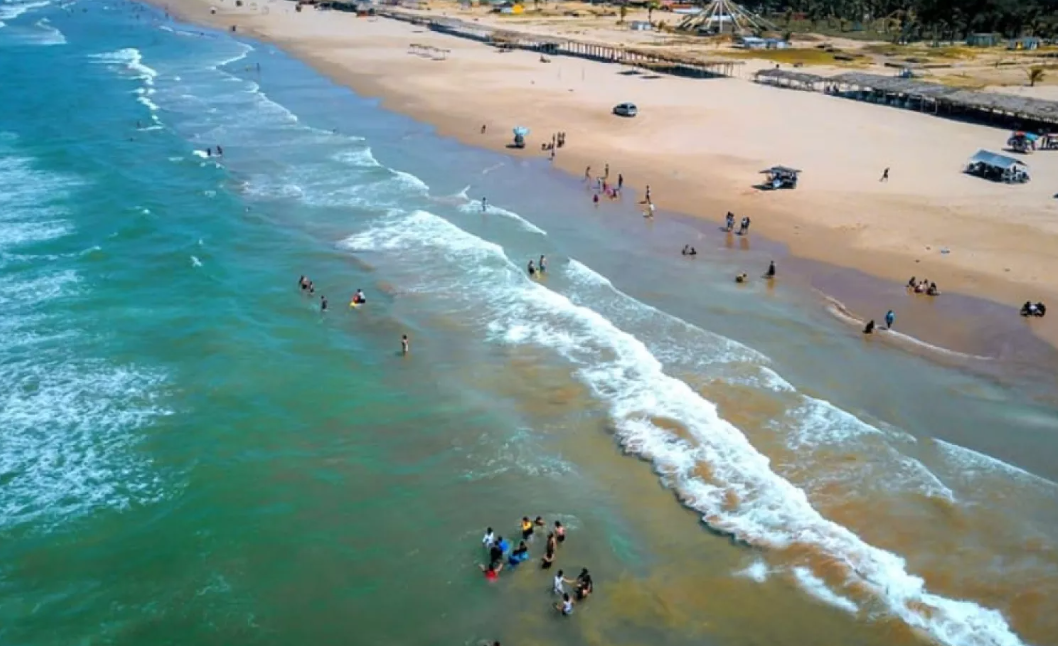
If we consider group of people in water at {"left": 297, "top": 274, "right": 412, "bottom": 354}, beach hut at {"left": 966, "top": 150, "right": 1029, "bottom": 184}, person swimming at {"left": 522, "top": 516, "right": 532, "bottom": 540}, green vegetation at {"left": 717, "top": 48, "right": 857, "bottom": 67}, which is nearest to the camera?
person swimming at {"left": 522, "top": 516, "right": 532, "bottom": 540}

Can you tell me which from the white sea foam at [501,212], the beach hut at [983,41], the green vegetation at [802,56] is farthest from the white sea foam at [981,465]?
the beach hut at [983,41]

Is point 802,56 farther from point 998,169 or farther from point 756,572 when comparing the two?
point 756,572

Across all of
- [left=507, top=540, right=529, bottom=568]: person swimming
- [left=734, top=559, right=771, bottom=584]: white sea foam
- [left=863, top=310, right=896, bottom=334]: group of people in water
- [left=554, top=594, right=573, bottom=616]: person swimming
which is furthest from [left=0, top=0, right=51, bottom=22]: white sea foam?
[left=734, top=559, right=771, bottom=584]: white sea foam

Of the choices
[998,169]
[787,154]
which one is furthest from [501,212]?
[998,169]

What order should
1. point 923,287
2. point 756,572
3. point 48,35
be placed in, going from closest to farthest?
point 756,572, point 923,287, point 48,35

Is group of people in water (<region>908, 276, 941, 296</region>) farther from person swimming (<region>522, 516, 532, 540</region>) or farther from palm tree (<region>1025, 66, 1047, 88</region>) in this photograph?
palm tree (<region>1025, 66, 1047, 88</region>)

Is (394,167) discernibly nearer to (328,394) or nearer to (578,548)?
(328,394)
